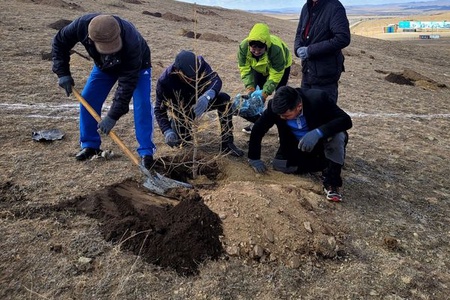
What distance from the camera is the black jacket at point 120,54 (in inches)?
123

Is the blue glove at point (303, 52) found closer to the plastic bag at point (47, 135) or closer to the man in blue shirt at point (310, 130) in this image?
the man in blue shirt at point (310, 130)

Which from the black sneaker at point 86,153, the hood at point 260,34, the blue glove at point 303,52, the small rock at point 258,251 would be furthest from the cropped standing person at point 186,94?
the small rock at point 258,251

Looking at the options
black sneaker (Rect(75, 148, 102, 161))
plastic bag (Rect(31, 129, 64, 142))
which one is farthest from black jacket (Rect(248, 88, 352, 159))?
plastic bag (Rect(31, 129, 64, 142))

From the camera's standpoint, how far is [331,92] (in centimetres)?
371

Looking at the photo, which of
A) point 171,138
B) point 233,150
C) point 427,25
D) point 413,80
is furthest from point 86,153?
A: point 427,25

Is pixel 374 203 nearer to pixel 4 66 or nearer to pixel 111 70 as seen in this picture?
pixel 111 70

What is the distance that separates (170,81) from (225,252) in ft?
6.20

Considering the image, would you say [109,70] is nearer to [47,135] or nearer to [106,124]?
[106,124]

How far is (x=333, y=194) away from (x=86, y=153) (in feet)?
7.50

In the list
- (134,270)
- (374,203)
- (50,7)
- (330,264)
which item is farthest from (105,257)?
(50,7)

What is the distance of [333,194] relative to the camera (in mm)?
3277

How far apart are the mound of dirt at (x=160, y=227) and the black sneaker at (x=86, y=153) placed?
785 mm

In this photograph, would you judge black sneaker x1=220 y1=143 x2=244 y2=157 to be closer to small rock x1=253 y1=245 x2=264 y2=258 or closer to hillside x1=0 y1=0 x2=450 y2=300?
hillside x1=0 y1=0 x2=450 y2=300

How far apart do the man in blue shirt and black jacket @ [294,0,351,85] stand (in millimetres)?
407
